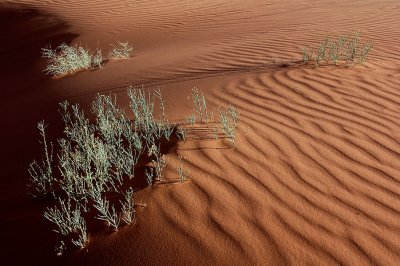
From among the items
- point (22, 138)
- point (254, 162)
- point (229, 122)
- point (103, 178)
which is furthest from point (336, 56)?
point (22, 138)

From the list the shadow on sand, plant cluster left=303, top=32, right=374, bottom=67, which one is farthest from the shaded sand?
plant cluster left=303, top=32, right=374, bottom=67

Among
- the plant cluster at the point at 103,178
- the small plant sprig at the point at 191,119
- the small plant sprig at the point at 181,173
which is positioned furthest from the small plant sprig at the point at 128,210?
the small plant sprig at the point at 191,119

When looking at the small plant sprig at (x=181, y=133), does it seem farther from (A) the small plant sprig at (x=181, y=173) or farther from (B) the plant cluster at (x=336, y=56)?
(B) the plant cluster at (x=336, y=56)

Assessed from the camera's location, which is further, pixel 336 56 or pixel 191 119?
pixel 336 56

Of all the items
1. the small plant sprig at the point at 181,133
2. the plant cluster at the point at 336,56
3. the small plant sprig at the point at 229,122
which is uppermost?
the plant cluster at the point at 336,56

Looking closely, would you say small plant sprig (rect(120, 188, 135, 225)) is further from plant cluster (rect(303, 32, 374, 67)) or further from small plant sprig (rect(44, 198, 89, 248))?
plant cluster (rect(303, 32, 374, 67))

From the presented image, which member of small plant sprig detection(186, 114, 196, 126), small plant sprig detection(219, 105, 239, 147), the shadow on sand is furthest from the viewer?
small plant sprig detection(186, 114, 196, 126)

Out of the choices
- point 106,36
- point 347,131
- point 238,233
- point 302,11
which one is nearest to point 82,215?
point 238,233

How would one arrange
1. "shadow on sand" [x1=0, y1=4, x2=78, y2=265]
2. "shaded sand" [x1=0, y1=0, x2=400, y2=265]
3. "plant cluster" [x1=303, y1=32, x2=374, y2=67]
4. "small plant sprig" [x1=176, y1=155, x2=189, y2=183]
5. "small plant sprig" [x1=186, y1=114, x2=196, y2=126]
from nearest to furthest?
"shaded sand" [x1=0, y1=0, x2=400, y2=265] < "shadow on sand" [x1=0, y1=4, x2=78, y2=265] < "small plant sprig" [x1=176, y1=155, x2=189, y2=183] < "small plant sprig" [x1=186, y1=114, x2=196, y2=126] < "plant cluster" [x1=303, y1=32, x2=374, y2=67]

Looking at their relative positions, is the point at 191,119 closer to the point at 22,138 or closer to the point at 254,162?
the point at 254,162
